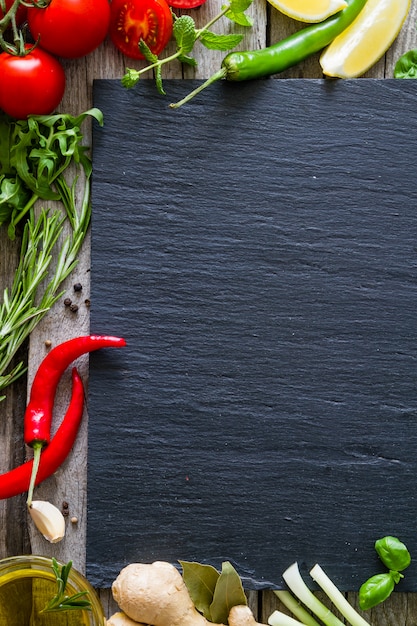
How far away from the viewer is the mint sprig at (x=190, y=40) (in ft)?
4.39

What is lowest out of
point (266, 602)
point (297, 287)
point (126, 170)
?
point (266, 602)

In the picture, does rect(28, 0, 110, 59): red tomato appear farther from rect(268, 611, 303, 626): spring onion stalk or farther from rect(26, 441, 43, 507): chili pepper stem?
rect(268, 611, 303, 626): spring onion stalk

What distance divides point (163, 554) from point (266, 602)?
22 centimetres

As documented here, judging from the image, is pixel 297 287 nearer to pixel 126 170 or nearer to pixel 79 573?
pixel 126 170

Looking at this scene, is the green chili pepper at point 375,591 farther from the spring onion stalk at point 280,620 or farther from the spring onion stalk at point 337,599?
the spring onion stalk at point 280,620

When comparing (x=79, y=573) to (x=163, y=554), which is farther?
(x=163, y=554)

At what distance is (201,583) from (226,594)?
0.05 metres

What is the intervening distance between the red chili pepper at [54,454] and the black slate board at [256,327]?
30mm

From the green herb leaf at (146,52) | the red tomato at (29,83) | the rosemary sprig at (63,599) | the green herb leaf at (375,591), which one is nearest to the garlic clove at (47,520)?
the rosemary sprig at (63,599)

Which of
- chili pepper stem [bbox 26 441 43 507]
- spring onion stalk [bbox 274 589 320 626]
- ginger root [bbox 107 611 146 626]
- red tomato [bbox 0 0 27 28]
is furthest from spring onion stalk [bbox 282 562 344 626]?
red tomato [bbox 0 0 27 28]

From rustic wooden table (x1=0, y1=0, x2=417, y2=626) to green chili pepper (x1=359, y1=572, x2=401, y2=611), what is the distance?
97mm

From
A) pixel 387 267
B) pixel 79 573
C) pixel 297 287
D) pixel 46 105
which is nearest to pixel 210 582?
pixel 79 573

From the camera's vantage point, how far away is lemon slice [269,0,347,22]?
1384 mm

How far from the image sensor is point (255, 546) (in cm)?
141
